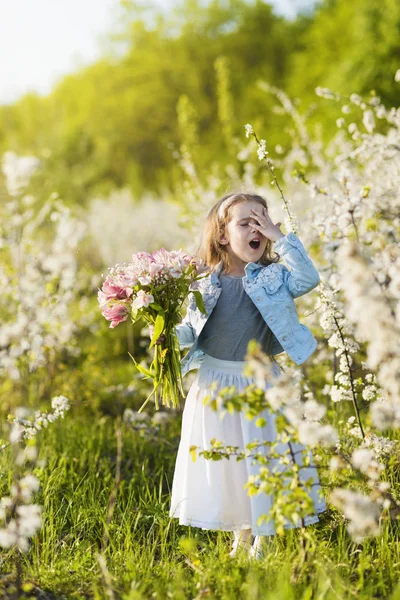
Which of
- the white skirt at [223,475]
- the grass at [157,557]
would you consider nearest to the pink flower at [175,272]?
the white skirt at [223,475]

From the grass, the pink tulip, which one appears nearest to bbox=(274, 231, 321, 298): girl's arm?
the pink tulip

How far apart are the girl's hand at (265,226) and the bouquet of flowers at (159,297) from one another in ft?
0.99

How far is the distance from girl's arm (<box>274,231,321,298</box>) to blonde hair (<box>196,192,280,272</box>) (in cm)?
34

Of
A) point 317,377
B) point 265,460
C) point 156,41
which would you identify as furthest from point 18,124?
point 265,460

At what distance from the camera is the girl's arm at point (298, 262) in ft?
9.05

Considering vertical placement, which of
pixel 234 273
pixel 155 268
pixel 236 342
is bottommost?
pixel 236 342

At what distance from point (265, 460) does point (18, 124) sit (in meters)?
29.5

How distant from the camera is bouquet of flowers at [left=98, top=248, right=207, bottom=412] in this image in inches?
105

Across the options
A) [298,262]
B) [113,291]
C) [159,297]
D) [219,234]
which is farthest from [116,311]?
[298,262]

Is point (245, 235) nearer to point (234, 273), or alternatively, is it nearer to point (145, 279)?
point (234, 273)

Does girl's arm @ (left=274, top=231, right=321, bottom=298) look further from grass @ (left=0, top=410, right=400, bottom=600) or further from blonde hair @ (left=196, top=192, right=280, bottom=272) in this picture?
grass @ (left=0, top=410, right=400, bottom=600)

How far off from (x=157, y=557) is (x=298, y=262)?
1.46m

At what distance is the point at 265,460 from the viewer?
7.12 ft

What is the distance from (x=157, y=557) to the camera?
9.81ft
